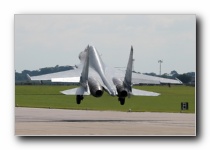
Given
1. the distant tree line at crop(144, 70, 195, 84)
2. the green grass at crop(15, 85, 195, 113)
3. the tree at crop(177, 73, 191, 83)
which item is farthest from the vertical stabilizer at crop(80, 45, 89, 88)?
the tree at crop(177, 73, 191, 83)

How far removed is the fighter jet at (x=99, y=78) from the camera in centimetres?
3066

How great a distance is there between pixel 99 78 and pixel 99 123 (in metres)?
1.11

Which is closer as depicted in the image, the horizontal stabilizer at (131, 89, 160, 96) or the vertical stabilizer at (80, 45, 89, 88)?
the vertical stabilizer at (80, 45, 89, 88)

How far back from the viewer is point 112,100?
31500mm

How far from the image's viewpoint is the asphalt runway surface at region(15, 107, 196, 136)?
98.0 ft

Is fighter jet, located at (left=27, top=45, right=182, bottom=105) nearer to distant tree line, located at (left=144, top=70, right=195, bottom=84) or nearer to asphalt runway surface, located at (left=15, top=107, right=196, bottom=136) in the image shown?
distant tree line, located at (left=144, top=70, right=195, bottom=84)

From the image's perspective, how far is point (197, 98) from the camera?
30.0 m

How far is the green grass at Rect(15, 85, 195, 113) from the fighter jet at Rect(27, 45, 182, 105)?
158mm

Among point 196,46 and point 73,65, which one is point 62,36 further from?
point 196,46

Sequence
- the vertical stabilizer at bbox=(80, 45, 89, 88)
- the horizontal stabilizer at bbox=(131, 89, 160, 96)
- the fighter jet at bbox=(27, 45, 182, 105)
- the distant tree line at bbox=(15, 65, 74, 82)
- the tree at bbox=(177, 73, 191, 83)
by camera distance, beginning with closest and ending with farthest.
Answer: the distant tree line at bbox=(15, 65, 74, 82)
the tree at bbox=(177, 73, 191, 83)
the fighter jet at bbox=(27, 45, 182, 105)
the vertical stabilizer at bbox=(80, 45, 89, 88)
the horizontal stabilizer at bbox=(131, 89, 160, 96)

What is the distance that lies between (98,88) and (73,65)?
1.21 m

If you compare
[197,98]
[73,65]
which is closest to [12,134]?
[73,65]

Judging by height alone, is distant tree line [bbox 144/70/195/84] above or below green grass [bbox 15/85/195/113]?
above

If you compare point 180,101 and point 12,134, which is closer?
point 12,134
